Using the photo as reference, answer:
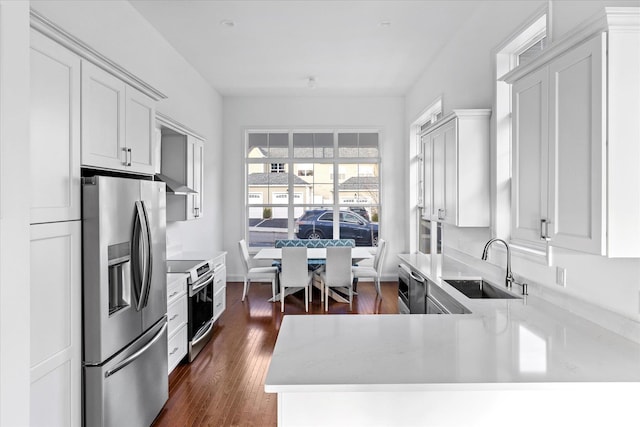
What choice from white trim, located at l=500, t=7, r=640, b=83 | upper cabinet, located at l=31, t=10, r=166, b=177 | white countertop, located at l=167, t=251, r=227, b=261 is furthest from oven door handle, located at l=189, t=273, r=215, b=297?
white trim, located at l=500, t=7, r=640, b=83

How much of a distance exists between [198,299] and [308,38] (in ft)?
10.1

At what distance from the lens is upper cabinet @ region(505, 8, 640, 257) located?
56.8 inches

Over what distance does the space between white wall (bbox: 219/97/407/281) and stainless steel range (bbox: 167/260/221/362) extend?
3.00m

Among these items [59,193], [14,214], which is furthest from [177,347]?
[14,214]

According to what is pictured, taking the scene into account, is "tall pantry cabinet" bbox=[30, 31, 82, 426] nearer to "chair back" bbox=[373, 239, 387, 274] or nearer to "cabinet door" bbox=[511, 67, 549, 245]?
"cabinet door" bbox=[511, 67, 549, 245]

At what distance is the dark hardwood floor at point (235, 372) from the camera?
2.74m

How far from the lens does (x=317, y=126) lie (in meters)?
7.14

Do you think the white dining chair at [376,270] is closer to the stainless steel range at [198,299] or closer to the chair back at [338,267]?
the chair back at [338,267]

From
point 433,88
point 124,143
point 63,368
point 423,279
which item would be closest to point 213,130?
point 433,88

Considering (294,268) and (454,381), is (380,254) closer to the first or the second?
(294,268)

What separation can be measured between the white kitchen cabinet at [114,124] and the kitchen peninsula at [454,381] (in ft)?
4.77

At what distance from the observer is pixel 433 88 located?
5.27 metres

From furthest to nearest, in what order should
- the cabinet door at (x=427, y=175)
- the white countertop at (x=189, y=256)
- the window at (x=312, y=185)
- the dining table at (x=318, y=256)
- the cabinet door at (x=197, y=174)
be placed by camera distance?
1. the window at (x=312, y=185)
2. the dining table at (x=318, y=256)
3. the cabinet door at (x=197, y=174)
4. the white countertop at (x=189, y=256)
5. the cabinet door at (x=427, y=175)

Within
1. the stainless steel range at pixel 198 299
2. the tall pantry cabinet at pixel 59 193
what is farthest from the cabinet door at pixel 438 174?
the tall pantry cabinet at pixel 59 193
